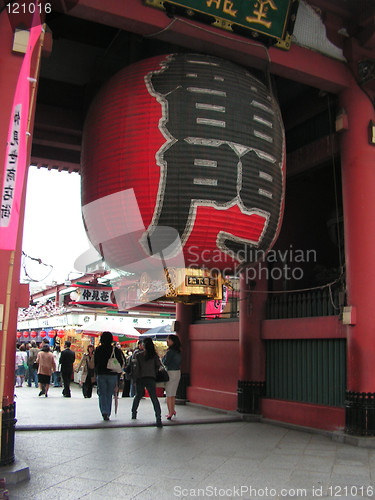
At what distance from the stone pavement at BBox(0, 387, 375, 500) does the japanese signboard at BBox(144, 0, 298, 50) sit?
5.55 meters

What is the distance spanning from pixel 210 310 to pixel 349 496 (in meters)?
7.97

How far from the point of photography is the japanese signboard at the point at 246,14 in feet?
21.8

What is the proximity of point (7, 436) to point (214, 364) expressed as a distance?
727 cm

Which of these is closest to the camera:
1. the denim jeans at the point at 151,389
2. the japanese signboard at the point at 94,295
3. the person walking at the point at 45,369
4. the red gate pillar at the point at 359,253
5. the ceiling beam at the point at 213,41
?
the ceiling beam at the point at 213,41

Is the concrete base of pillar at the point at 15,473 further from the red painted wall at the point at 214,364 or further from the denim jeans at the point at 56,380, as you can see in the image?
the denim jeans at the point at 56,380

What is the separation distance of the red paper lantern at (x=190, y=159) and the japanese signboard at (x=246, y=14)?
734mm

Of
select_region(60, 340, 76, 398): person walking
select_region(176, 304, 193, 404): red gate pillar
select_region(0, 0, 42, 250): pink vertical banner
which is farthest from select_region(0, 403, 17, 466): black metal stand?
select_region(60, 340, 76, 398): person walking

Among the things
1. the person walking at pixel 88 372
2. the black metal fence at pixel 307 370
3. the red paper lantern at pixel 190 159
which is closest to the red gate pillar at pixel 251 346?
the black metal fence at pixel 307 370

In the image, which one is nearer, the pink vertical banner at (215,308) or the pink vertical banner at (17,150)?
the pink vertical banner at (17,150)

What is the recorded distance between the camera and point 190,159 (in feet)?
19.0

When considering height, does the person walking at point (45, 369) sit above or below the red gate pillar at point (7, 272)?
below

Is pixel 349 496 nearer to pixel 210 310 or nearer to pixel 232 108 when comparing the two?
pixel 232 108

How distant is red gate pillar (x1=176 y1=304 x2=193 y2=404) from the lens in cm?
1274

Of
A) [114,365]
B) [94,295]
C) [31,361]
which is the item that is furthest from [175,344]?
[31,361]
